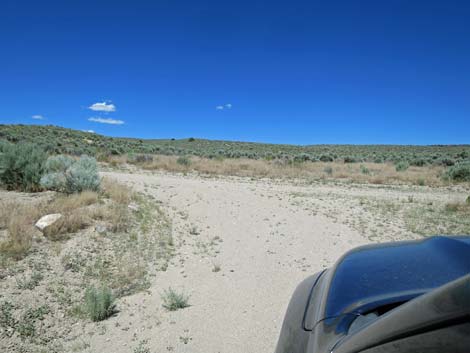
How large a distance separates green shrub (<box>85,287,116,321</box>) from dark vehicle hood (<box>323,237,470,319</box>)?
3383 millimetres

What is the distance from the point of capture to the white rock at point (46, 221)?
6.10 meters

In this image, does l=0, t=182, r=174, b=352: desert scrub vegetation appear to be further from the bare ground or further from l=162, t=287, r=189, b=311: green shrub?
l=162, t=287, r=189, b=311: green shrub

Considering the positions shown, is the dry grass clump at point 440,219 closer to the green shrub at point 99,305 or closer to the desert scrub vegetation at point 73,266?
the desert scrub vegetation at point 73,266

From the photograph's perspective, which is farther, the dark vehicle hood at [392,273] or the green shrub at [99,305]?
the green shrub at [99,305]

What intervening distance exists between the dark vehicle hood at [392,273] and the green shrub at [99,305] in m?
3.38

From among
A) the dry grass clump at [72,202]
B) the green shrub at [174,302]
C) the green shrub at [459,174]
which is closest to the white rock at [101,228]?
the dry grass clump at [72,202]

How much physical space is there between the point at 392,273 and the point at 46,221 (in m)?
6.37

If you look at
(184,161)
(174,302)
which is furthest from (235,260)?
(184,161)

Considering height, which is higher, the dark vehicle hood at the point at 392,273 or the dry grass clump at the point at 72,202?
the dry grass clump at the point at 72,202

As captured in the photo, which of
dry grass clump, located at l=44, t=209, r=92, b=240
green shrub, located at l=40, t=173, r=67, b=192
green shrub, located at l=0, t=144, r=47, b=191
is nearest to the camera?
dry grass clump, located at l=44, t=209, r=92, b=240

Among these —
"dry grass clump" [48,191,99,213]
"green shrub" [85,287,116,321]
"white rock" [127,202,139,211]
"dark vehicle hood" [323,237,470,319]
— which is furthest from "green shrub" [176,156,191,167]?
"dark vehicle hood" [323,237,470,319]

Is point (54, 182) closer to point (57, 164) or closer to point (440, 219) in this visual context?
point (57, 164)

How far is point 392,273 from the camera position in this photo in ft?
6.88

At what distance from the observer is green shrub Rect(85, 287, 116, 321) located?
4.27 meters
